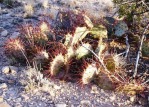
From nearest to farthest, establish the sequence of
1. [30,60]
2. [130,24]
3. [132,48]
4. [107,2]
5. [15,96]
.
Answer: [15,96], [30,60], [132,48], [130,24], [107,2]

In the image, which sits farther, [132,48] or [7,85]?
[132,48]

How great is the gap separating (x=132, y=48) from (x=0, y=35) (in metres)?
2.18

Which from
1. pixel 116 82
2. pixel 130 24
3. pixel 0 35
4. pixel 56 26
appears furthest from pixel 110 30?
pixel 0 35

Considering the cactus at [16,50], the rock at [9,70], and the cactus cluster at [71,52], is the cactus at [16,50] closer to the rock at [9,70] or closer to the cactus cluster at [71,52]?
the cactus cluster at [71,52]

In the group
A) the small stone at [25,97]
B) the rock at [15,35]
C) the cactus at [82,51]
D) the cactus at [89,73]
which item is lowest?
the small stone at [25,97]

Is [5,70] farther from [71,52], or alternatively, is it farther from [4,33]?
[4,33]

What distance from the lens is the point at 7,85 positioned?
4.79m

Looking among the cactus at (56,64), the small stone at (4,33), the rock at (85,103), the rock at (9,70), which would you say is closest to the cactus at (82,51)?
the cactus at (56,64)

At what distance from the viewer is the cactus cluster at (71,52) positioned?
15.8ft

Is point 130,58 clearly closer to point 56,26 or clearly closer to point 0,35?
A: point 56,26

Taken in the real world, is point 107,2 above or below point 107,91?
above

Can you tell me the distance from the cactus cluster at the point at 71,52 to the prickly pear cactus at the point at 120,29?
21 centimetres

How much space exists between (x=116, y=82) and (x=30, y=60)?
4.17ft

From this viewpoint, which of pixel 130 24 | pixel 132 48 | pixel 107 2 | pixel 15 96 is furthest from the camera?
pixel 107 2
